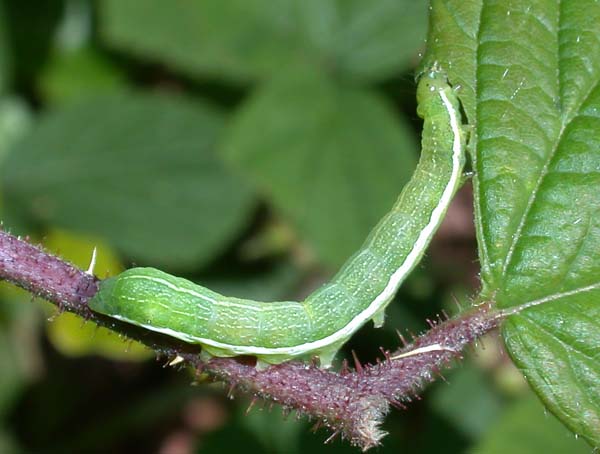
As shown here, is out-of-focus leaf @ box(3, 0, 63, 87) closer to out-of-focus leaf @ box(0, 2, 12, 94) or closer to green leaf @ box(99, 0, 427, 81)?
out-of-focus leaf @ box(0, 2, 12, 94)

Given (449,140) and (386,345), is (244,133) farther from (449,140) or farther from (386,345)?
(449,140)

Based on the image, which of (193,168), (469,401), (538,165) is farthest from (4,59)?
(538,165)

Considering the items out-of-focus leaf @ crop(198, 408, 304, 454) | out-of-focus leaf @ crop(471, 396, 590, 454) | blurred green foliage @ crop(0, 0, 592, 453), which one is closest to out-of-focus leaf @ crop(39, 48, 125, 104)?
blurred green foliage @ crop(0, 0, 592, 453)

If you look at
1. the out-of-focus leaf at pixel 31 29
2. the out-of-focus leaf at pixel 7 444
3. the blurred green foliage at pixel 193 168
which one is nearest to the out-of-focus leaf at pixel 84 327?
the blurred green foliage at pixel 193 168

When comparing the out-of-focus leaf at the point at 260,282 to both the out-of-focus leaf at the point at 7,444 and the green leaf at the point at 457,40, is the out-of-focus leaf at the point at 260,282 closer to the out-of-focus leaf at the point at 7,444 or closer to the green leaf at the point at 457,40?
the out-of-focus leaf at the point at 7,444

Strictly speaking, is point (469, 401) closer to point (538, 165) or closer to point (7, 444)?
point (7, 444)

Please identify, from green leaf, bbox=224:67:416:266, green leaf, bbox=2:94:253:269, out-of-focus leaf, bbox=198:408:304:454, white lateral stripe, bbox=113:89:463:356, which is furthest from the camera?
green leaf, bbox=2:94:253:269

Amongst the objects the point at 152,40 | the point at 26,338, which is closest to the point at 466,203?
the point at 152,40
